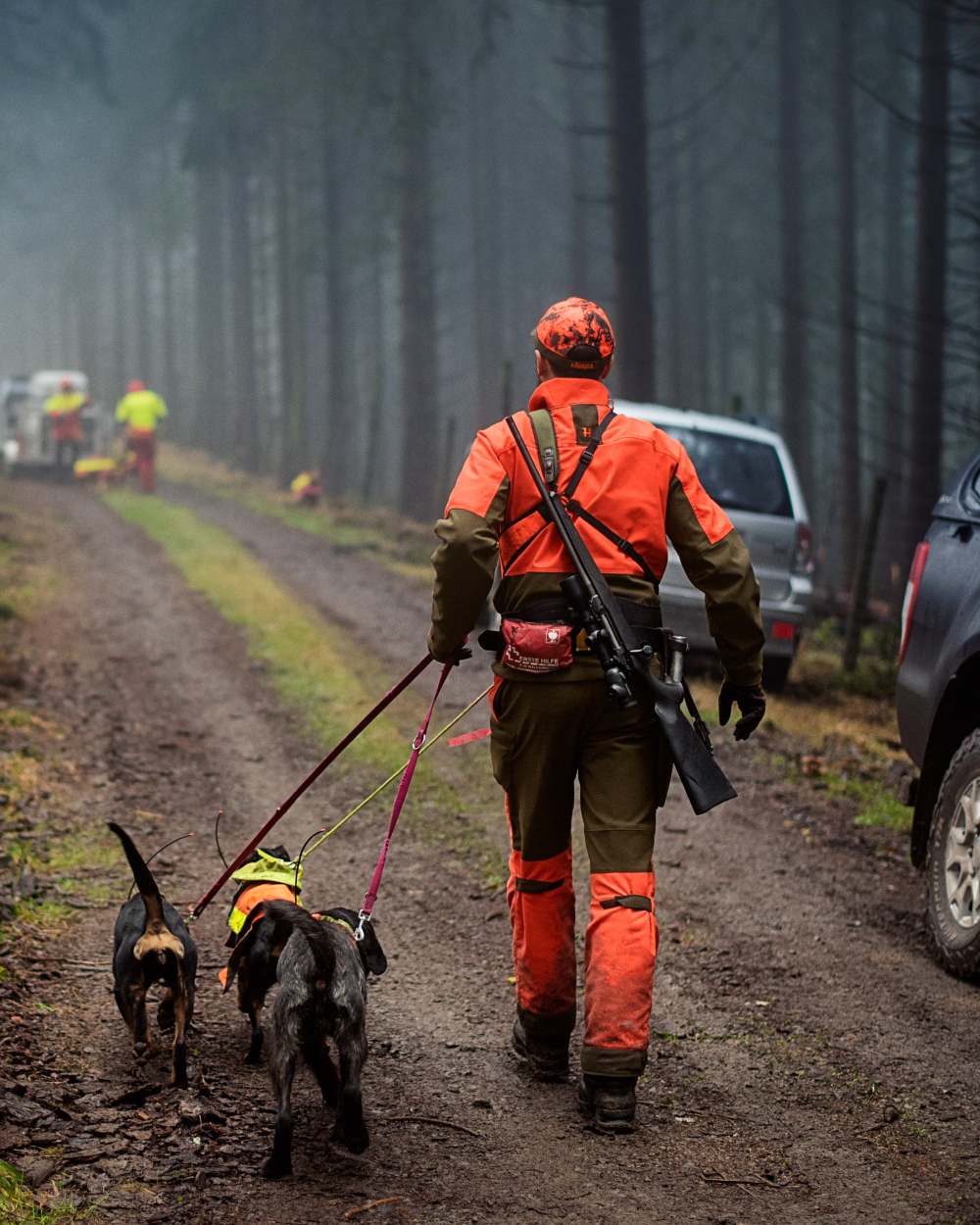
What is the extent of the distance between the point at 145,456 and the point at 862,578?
18881 millimetres

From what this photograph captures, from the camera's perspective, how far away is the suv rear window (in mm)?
10977

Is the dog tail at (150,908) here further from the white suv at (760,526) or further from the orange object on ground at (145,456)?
the orange object on ground at (145,456)

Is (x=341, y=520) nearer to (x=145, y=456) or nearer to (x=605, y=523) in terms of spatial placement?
(x=145, y=456)

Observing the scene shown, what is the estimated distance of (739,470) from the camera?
1106 centimetres

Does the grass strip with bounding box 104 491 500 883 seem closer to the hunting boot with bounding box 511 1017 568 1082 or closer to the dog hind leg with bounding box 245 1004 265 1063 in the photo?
the hunting boot with bounding box 511 1017 568 1082

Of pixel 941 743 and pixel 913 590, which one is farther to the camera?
pixel 913 590

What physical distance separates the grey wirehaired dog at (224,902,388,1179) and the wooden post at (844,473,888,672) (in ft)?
29.3

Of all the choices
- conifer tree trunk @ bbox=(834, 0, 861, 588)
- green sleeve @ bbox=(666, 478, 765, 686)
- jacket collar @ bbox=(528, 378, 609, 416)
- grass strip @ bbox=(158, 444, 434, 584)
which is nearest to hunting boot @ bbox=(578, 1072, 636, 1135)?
green sleeve @ bbox=(666, 478, 765, 686)

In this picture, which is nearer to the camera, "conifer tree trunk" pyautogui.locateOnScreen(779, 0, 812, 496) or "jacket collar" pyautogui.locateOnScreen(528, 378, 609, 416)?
"jacket collar" pyautogui.locateOnScreen(528, 378, 609, 416)

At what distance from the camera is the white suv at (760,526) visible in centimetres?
1072

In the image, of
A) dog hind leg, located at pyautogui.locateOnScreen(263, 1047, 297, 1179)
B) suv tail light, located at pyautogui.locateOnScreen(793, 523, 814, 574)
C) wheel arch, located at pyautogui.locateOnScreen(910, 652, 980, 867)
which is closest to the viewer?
dog hind leg, located at pyautogui.locateOnScreen(263, 1047, 297, 1179)

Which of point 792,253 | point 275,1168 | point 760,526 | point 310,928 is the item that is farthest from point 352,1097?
point 792,253

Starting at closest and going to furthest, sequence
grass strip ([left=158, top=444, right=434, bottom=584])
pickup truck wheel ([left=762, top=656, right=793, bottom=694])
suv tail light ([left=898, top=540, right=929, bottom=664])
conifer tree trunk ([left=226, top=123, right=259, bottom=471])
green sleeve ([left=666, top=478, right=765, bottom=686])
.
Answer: green sleeve ([left=666, top=478, right=765, bottom=686])
suv tail light ([left=898, top=540, right=929, bottom=664])
pickup truck wheel ([left=762, top=656, right=793, bottom=694])
grass strip ([left=158, top=444, right=434, bottom=584])
conifer tree trunk ([left=226, top=123, right=259, bottom=471])

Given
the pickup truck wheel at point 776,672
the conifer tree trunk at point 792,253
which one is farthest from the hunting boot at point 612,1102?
the conifer tree trunk at point 792,253
